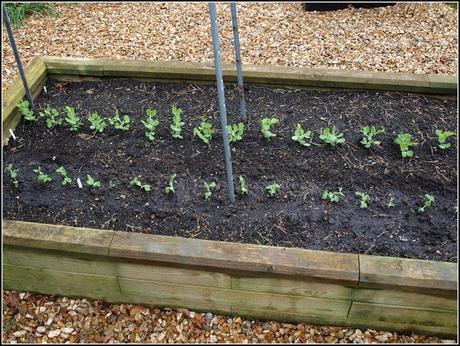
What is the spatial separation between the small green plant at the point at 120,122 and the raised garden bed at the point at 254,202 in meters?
0.06

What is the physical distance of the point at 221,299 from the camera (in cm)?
233

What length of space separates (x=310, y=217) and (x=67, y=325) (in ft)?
4.63

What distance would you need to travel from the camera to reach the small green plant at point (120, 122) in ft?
9.87

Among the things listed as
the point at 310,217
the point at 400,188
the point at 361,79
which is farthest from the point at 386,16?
the point at 310,217

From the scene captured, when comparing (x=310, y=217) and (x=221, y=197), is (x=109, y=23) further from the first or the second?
(x=310, y=217)

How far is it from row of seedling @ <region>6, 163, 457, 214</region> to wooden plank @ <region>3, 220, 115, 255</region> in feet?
1.48

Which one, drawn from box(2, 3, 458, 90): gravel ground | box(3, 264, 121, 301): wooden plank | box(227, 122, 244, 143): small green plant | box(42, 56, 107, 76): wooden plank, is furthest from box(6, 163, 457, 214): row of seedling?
box(2, 3, 458, 90): gravel ground

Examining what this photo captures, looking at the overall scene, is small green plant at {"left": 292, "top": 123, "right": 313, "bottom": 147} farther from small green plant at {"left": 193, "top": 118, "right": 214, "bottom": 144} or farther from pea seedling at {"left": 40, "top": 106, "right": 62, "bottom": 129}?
pea seedling at {"left": 40, "top": 106, "right": 62, "bottom": 129}

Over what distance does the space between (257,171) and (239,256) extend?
29.9 inches

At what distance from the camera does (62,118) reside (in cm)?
320

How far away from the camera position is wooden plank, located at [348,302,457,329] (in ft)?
7.09

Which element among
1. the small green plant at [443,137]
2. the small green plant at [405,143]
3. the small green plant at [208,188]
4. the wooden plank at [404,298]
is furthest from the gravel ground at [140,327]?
the small green plant at [443,137]

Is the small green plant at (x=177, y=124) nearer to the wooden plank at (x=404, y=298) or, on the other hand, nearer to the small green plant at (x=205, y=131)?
the small green plant at (x=205, y=131)

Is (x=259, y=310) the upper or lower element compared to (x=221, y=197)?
lower
